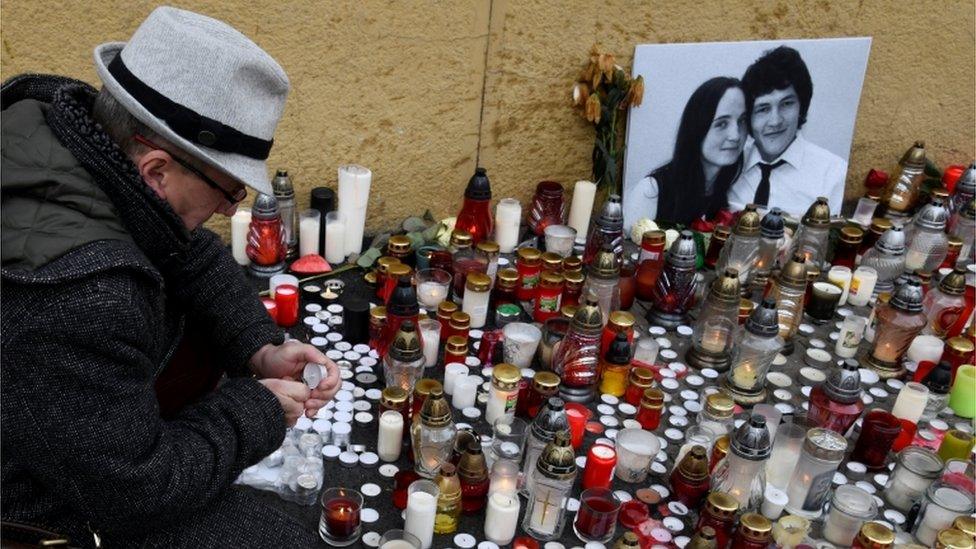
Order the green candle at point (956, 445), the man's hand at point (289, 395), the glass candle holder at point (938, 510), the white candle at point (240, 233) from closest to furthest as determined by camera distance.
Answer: the man's hand at point (289, 395), the glass candle holder at point (938, 510), the green candle at point (956, 445), the white candle at point (240, 233)

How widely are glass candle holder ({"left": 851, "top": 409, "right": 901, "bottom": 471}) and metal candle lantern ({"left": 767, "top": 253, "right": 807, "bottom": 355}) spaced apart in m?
0.60

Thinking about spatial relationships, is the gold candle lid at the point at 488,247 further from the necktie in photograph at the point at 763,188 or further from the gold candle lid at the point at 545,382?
the necktie in photograph at the point at 763,188

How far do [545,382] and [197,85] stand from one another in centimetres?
131

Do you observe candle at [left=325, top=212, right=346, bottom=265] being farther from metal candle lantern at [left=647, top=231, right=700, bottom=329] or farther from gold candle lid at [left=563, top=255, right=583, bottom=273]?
metal candle lantern at [left=647, top=231, right=700, bottom=329]

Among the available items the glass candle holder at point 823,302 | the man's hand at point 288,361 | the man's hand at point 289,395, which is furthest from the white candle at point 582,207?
the man's hand at point 289,395

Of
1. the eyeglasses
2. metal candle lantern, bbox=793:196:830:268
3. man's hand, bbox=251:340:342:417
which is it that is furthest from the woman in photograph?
the eyeglasses

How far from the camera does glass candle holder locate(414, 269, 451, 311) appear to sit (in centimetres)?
321

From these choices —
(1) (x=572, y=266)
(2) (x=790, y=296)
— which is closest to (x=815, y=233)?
(2) (x=790, y=296)

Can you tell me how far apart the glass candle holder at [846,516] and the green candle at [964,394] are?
799 millimetres

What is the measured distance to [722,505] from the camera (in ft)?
7.31

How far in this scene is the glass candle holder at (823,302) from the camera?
11.4ft

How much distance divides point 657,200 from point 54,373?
9.93ft

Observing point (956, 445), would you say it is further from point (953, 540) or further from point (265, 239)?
point (265, 239)

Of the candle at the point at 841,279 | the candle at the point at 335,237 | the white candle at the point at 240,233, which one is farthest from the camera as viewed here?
the candle at the point at 841,279
